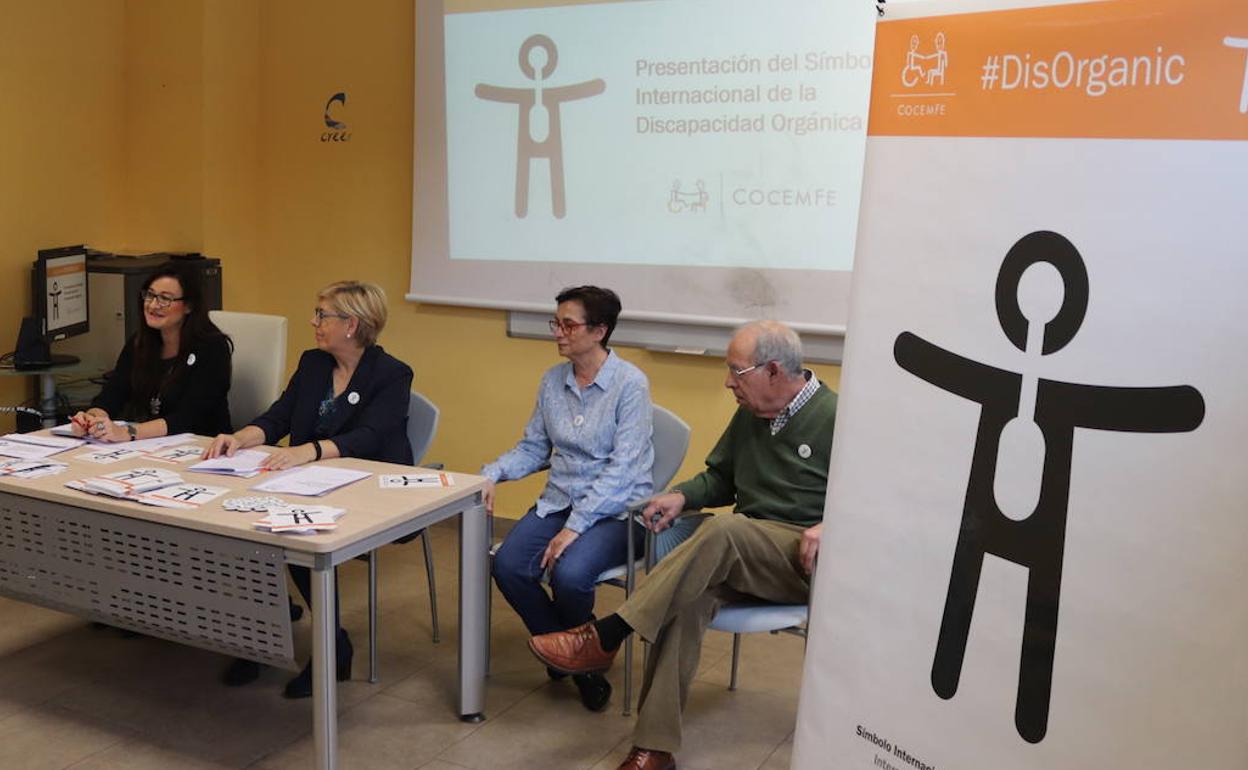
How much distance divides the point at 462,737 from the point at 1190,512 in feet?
6.81

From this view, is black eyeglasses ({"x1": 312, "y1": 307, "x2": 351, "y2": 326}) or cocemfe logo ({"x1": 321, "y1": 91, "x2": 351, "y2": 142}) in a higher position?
cocemfe logo ({"x1": 321, "y1": 91, "x2": 351, "y2": 142})

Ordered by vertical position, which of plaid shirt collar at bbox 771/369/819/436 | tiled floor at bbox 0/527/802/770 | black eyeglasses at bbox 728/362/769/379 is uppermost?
black eyeglasses at bbox 728/362/769/379

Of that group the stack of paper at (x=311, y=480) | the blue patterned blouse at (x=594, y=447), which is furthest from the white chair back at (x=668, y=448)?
the stack of paper at (x=311, y=480)

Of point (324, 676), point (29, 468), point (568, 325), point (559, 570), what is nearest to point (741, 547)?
point (559, 570)

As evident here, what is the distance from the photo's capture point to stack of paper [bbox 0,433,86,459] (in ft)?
10.5

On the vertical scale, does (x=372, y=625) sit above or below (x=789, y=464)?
below

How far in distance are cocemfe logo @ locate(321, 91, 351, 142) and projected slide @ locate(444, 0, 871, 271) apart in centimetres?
56

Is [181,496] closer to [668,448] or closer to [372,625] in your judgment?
[372,625]

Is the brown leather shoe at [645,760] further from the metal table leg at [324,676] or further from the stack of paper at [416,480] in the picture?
the stack of paper at [416,480]

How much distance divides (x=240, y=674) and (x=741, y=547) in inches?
59.8

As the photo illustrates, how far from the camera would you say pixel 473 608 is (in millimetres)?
3076

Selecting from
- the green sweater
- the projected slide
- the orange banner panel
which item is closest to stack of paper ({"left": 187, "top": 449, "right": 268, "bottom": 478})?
the green sweater

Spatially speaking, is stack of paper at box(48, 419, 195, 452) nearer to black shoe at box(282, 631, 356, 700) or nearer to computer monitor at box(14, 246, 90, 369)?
black shoe at box(282, 631, 356, 700)

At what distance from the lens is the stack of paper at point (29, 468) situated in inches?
118
